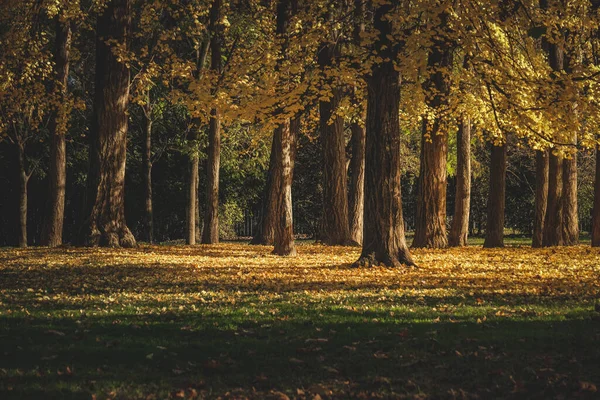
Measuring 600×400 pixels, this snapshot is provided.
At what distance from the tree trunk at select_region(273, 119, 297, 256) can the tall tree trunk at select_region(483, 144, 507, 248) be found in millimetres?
7779

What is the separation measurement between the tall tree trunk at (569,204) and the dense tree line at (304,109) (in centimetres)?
6

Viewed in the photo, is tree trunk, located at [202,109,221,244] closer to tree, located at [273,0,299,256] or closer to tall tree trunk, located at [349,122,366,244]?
tall tree trunk, located at [349,122,366,244]

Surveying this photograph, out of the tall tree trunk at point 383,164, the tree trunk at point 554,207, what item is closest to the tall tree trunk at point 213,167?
the tree trunk at point 554,207

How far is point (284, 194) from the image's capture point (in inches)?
749

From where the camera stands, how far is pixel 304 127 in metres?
30.3

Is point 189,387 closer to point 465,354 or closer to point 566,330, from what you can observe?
point 465,354

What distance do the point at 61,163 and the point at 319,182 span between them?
17150 millimetres

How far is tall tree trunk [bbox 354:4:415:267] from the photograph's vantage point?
15328 mm

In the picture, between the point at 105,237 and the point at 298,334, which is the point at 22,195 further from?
the point at 298,334

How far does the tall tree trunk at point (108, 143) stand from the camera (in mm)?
19000

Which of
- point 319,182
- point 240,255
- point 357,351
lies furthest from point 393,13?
point 319,182

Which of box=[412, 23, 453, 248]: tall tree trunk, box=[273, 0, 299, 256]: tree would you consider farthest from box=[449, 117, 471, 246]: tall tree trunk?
box=[273, 0, 299, 256]: tree

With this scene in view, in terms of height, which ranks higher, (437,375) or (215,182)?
(215,182)

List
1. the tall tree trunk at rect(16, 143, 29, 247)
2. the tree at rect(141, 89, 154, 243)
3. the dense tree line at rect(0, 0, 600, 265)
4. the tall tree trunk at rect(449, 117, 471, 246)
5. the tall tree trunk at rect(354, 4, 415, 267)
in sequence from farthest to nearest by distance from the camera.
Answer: the tree at rect(141, 89, 154, 243), the tall tree trunk at rect(16, 143, 29, 247), the tall tree trunk at rect(449, 117, 471, 246), the dense tree line at rect(0, 0, 600, 265), the tall tree trunk at rect(354, 4, 415, 267)
